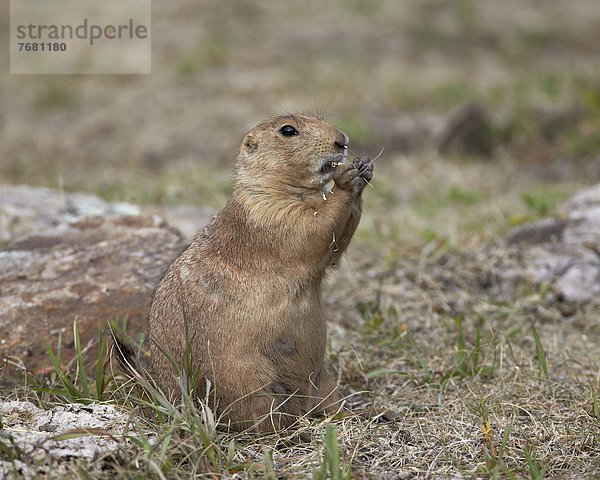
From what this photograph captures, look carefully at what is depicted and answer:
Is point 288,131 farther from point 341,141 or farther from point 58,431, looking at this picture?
point 58,431

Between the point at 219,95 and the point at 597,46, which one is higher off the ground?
the point at 597,46

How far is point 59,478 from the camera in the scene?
3.19 meters

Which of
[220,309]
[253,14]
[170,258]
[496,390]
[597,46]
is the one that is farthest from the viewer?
[253,14]

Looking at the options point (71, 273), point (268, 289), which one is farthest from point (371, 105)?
point (268, 289)

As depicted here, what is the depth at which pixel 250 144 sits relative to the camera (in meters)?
4.35

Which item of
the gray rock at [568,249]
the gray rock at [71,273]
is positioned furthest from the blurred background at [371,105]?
the gray rock at [71,273]

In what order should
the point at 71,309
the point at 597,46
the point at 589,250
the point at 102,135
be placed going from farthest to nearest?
the point at 597,46 → the point at 102,135 → the point at 589,250 → the point at 71,309

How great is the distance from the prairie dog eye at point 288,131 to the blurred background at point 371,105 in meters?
2.70

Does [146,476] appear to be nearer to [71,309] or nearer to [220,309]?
[220,309]

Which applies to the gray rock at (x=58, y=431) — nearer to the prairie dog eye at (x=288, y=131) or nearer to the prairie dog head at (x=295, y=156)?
the prairie dog head at (x=295, y=156)

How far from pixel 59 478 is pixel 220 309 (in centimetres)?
110

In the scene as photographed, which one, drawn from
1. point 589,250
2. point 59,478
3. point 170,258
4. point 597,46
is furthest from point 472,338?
point 597,46

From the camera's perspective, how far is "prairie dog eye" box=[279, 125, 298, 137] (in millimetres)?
4234

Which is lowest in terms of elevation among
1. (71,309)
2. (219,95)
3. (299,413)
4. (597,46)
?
(299,413)
